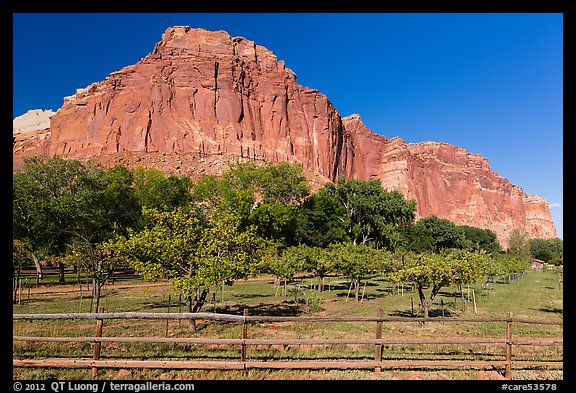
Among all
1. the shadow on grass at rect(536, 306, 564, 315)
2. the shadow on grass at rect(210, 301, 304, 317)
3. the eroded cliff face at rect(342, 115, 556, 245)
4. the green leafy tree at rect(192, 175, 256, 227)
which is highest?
the eroded cliff face at rect(342, 115, 556, 245)

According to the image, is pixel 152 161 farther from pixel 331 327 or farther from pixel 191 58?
pixel 331 327

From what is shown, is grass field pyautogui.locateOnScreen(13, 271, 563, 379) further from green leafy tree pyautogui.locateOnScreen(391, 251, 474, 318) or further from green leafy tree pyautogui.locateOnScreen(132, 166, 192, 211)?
green leafy tree pyautogui.locateOnScreen(132, 166, 192, 211)

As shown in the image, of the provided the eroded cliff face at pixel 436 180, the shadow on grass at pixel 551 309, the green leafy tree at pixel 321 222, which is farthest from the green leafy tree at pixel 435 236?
the eroded cliff face at pixel 436 180

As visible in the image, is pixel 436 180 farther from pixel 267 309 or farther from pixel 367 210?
pixel 267 309

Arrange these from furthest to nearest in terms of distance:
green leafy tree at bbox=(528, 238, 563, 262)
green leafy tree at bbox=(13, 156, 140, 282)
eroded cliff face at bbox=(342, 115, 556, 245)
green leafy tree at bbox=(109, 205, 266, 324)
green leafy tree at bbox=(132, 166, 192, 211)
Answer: eroded cliff face at bbox=(342, 115, 556, 245) < green leafy tree at bbox=(528, 238, 563, 262) < green leafy tree at bbox=(132, 166, 192, 211) < green leafy tree at bbox=(13, 156, 140, 282) < green leafy tree at bbox=(109, 205, 266, 324)

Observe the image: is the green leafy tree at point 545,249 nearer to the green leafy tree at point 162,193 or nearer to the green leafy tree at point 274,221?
the green leafy tree at point 274,221

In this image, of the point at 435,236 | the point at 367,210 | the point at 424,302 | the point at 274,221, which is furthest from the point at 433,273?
the point at 435,236

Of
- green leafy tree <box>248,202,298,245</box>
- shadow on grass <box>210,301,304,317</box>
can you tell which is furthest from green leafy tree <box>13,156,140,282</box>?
green leafy tree <box>248,202,298,245</box>

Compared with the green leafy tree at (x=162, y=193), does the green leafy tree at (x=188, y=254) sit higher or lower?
lower

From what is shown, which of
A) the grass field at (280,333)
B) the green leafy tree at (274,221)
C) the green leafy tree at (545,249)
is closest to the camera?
the grass field at (280,333)

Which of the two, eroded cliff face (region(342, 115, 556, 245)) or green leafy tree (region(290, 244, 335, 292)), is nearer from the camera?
green leafy tree (region(290, 244, 335, 292))

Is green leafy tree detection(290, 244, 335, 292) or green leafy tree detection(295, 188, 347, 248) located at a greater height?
green leafy tree detection(295, 188, 347, 248)

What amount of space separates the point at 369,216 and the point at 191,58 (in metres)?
97.5
